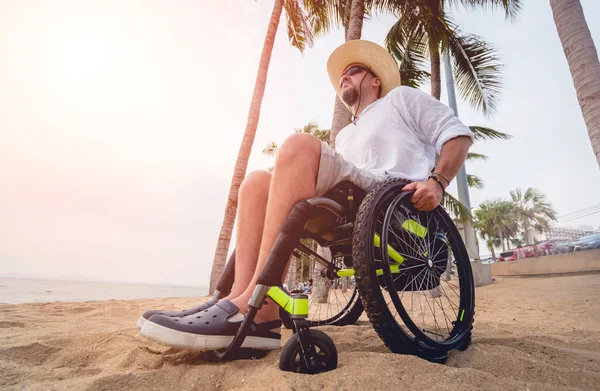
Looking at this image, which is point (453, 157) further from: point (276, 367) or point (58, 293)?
point (58, 293)

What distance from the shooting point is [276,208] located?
3.84 ft

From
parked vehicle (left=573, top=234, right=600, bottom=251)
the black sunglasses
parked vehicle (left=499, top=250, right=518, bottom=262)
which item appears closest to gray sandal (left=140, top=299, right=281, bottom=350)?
the black sunglasses

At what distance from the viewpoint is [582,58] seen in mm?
2932

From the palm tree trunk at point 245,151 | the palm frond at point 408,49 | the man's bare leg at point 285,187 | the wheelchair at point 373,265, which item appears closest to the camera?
the wheelchair at point 373,265

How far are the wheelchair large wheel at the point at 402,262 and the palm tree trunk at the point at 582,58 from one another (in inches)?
97.0

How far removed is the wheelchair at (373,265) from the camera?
927 mm

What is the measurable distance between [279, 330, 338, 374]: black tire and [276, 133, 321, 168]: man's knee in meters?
0.64

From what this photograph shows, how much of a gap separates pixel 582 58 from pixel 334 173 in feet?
11.2

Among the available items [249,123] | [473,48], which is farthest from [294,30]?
[473,48]

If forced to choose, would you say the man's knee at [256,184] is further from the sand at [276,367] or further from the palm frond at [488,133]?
the palm frond at [488,133]

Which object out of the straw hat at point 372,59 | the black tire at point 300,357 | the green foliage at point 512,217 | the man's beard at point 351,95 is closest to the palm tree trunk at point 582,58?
the straw hat at point 372,59

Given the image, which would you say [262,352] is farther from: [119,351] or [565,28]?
[565,28]

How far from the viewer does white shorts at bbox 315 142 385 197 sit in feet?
4.06

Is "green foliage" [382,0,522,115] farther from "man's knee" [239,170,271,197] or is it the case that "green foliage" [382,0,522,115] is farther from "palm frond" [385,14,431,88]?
"man's knee" [239,170,271,197]
